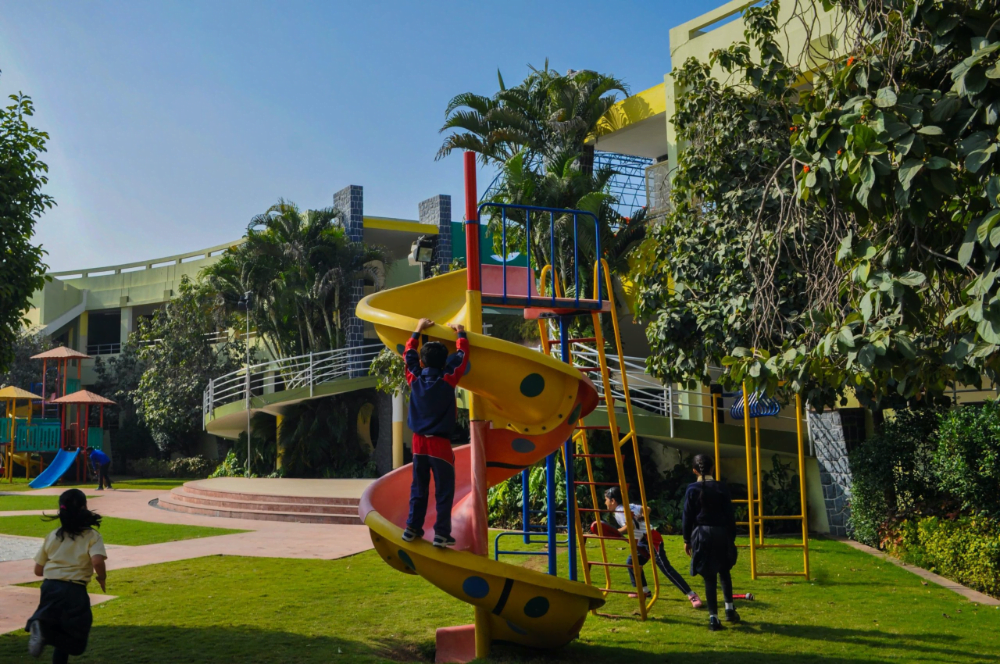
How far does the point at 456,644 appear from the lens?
6.99 m

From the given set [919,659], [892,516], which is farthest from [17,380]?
[919,659]

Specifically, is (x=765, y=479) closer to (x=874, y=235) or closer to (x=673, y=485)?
(x=673, y=485)

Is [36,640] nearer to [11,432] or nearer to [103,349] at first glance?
[11,432]

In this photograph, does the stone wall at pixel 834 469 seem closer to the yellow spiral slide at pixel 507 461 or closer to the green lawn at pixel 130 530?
Result: the yellow spiral slide at pixel 507 461

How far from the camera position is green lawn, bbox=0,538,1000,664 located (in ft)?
22.6

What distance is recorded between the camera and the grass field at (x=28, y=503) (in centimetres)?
1978

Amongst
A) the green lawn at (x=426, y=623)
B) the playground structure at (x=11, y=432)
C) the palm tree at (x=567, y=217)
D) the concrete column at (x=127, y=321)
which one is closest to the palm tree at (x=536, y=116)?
the palm tree at (x=567, y=217)

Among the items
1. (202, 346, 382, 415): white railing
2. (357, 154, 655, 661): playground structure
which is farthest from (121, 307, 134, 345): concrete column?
(357, 154, 655, 661): playground structure

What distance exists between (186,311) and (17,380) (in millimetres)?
9359

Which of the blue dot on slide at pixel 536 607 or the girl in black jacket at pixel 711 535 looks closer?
the blue dot on slide at pixel 536 607

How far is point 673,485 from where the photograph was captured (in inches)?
Result: 638

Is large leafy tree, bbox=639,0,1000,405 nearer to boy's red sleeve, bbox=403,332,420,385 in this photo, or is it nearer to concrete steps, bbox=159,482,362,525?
boy's red sleeve, bbox=403,332,420,385

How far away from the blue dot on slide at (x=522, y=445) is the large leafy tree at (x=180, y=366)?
982 inches

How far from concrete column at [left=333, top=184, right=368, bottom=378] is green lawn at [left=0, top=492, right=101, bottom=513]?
854 centimetres
